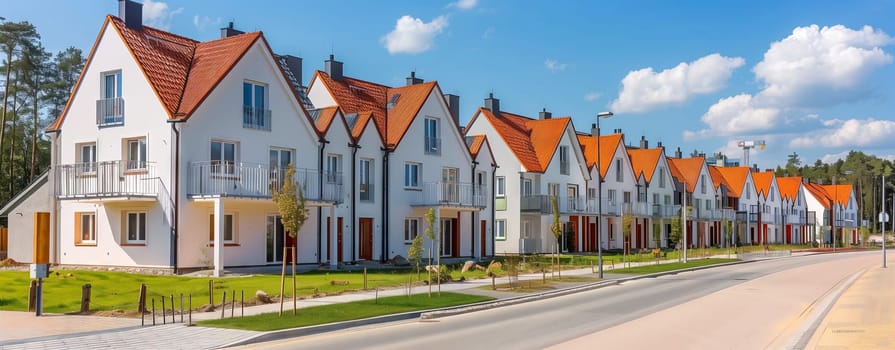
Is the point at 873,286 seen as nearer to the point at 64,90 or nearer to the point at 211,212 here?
the point at 211,212

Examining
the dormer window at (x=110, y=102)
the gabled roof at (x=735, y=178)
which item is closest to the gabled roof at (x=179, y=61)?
the dormer window at (x=110, y=102)

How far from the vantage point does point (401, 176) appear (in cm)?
4053

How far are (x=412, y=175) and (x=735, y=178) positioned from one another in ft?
189

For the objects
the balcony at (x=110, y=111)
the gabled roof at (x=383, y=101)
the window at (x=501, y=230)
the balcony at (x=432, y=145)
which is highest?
the gabled roof at (x=383, y=101)

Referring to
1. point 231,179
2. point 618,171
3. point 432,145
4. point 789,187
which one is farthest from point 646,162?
point 231,179

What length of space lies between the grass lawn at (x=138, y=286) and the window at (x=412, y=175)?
953 centimetres

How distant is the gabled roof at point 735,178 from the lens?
87.5 m

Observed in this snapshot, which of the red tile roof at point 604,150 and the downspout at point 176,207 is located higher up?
the red tile roof at point 604,150

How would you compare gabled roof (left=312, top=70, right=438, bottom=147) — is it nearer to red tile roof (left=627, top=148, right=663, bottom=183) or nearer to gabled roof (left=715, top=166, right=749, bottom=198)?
red tile roof (left=627, top=148, right=663, bottom=183)

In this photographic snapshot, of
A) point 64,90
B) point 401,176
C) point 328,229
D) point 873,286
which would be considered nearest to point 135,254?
point 328,229

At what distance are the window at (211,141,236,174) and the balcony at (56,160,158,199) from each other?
2.14 metres

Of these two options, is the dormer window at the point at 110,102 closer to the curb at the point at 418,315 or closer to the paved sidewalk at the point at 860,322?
the curb at the point at 418,315

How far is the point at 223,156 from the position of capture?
31.9 m

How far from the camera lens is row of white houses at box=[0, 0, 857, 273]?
3073cm
